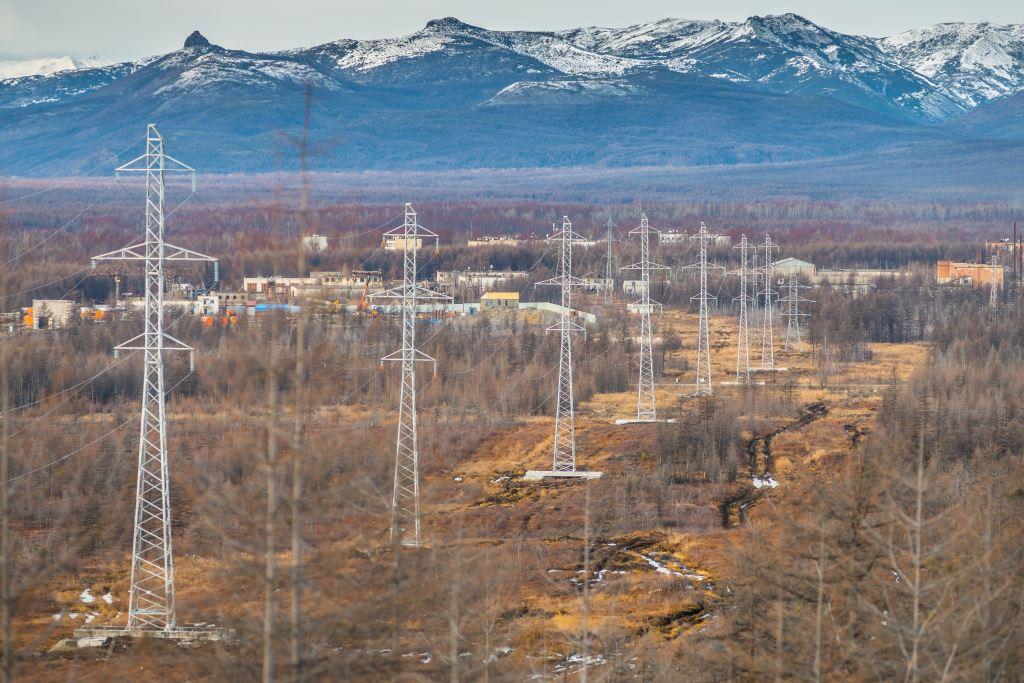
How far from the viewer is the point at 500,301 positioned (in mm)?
86250

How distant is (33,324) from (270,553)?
57900mm

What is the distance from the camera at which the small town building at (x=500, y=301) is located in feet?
275

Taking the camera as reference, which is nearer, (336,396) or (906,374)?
(336,396)

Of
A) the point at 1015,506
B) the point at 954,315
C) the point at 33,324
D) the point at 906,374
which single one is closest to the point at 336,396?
the point at 33,324

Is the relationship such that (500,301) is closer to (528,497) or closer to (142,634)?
(528,497)

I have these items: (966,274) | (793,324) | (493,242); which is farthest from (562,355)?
(493,242)

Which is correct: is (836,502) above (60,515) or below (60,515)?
above

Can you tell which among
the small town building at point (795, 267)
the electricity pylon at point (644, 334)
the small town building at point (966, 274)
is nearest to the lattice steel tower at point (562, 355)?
the electricity pylon at point (644, 334)

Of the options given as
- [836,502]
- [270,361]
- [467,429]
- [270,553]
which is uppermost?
[270,361]

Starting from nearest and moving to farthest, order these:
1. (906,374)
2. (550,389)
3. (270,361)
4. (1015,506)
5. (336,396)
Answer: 1. (270,361)
2. (1015,506)
3. (336,396)
4. (550,389)
5. (906,374)

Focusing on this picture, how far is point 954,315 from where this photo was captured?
83625mm

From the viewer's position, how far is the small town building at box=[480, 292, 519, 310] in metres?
83.9

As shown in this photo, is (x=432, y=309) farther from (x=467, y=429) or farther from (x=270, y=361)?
(x=270, y=361)

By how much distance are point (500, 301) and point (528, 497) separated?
1755 inches
